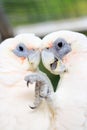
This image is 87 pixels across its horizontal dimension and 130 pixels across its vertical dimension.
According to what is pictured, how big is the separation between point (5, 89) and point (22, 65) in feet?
0.36

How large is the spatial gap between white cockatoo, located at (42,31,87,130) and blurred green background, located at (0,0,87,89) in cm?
196

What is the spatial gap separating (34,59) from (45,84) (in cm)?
14

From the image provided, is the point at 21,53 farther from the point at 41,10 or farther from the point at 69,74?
the point at 41,10

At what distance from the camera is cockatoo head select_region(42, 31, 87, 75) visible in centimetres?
151

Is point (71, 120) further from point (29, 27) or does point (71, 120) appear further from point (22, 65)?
point (29, 27)

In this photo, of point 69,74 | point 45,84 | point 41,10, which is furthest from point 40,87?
point 41,10

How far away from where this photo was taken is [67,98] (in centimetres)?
144

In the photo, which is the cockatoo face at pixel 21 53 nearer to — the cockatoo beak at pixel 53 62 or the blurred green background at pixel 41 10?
the cockatoo beak at pixel 53 62

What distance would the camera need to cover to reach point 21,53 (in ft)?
5.15

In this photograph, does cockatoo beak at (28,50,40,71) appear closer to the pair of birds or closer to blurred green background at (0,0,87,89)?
the pair of birds

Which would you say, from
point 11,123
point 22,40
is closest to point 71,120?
point 11,123

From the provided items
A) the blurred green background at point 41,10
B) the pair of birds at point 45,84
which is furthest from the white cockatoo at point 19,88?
the blurred green background at point 41,10

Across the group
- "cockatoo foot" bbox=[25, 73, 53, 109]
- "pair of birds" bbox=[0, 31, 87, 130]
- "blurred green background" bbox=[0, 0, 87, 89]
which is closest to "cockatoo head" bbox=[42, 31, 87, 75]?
"pair of birds" bbox=[0, 31, 87, 130]

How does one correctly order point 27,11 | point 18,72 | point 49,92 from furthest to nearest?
point 27,11
point 18,72
point 49,92
